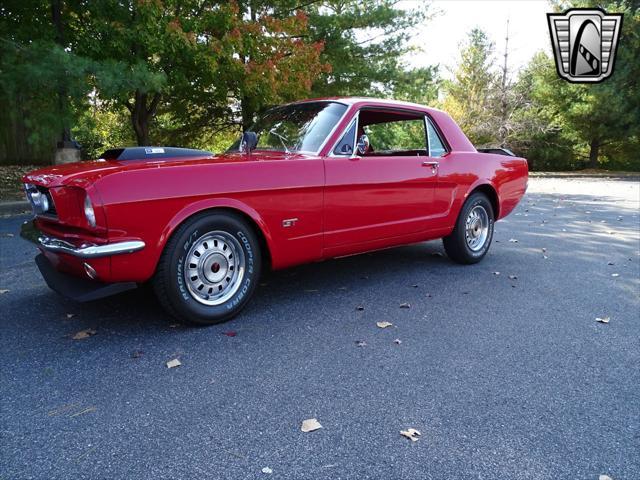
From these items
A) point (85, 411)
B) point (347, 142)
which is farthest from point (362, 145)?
point (85, 411)

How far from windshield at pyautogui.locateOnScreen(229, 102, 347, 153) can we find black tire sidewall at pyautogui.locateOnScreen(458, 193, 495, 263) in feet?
6.02

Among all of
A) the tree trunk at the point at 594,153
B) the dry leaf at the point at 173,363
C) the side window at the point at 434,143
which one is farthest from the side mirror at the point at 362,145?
the tree trunk at the point at 594,153

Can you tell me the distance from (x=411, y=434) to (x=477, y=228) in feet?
11.7

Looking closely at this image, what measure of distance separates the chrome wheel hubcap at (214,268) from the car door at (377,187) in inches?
29.9

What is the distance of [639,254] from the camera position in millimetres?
5770

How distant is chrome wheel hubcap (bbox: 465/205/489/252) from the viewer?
16.9 feet

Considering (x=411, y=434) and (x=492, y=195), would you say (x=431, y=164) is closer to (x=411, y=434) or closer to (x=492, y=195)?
(x=492, y=195)

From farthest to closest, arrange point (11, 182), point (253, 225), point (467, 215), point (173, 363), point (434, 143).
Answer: point (11, 182), point (467, 215), point (434, 143), point (253, 225), point (173, 363)

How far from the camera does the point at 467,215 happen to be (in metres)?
4.99

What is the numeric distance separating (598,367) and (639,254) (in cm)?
378

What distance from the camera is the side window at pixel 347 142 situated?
3797 millimetres

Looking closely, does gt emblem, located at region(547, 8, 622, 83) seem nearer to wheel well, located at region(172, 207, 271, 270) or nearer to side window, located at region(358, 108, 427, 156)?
side window, located at region(358, 108, 427, 156)

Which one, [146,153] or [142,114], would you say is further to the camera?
[142,114]

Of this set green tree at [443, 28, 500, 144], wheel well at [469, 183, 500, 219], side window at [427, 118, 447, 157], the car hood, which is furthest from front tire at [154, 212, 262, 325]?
green tree at [443, 28, 500, 144]
